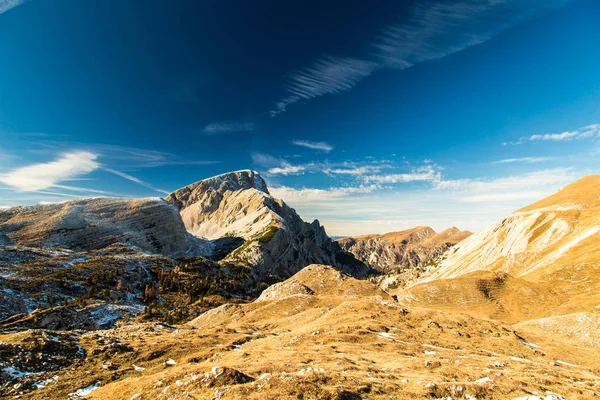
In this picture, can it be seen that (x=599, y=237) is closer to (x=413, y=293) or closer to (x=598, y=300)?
(x=598, y=300)

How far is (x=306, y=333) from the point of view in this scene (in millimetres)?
47938

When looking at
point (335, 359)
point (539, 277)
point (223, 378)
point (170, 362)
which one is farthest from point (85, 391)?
point (539, 277)

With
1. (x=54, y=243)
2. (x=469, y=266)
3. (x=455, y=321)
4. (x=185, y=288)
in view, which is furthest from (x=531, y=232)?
(x=54, y=243)

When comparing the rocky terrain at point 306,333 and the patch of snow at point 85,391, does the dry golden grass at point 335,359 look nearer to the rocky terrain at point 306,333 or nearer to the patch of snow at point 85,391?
the rocky terrain at point 306,333

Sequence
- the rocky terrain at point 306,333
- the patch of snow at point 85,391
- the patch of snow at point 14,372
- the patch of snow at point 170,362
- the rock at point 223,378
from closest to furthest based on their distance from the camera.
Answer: the rock at point 223,378 < the rocky terrain at point 306,333 < the patch of snow at point 85,391 < the patch of snow at point 14,372 < the patch of snow at point 170,362

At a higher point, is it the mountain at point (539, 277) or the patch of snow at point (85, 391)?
the patch of snow at point (85, 391)

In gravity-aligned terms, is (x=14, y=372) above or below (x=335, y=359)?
above

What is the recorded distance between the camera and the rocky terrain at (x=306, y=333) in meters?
21.5

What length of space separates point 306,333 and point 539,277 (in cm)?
11723

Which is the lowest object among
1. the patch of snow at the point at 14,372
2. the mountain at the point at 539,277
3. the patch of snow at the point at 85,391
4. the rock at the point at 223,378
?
the mountain at the point at 539,277

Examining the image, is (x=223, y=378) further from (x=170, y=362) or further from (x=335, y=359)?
(x=170, y=362)

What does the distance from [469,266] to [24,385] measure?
219 m

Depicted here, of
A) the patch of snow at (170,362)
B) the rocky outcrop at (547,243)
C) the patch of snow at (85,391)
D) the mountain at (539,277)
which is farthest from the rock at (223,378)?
the rocky outcrop at (547,243)

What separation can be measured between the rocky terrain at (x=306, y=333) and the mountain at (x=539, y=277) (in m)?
0.75
